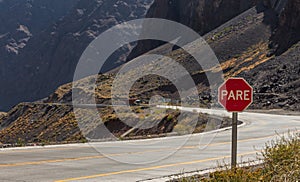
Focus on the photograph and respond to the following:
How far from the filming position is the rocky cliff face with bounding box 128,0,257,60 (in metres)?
110

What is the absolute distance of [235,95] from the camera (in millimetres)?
6547

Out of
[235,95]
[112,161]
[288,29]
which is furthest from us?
[288,29]

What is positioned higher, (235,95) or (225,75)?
(225,75)

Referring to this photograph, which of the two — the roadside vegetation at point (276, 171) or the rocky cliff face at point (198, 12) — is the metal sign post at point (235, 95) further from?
the rocky cliff face at point (198, 12)

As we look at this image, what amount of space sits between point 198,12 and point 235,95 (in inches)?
4681

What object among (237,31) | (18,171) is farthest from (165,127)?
(237,31)

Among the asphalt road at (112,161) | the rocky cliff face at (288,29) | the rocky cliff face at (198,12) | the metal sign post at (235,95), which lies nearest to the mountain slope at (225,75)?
the rocky cliff face at (288,29)

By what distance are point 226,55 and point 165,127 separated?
48492 millimetres

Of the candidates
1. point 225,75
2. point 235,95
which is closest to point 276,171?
point 235,95

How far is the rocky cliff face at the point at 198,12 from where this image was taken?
11000cm

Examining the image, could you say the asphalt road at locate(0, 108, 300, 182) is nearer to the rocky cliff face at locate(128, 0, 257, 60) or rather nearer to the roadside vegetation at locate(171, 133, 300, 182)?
the roadside vegetation at locate(171, 133, 300, 182)

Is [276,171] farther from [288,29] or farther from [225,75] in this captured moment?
[288,29]

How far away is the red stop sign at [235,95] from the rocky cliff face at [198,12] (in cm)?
10206

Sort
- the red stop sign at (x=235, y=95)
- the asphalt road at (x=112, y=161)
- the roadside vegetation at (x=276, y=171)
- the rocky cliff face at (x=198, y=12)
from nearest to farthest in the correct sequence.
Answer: the roadside vegetation at (x=276, y=171) → the red stop sign at (x=235, y=95) → the asphalt road at (x=112, y=161) → the rocky cliff face at (x=198, y=12)
